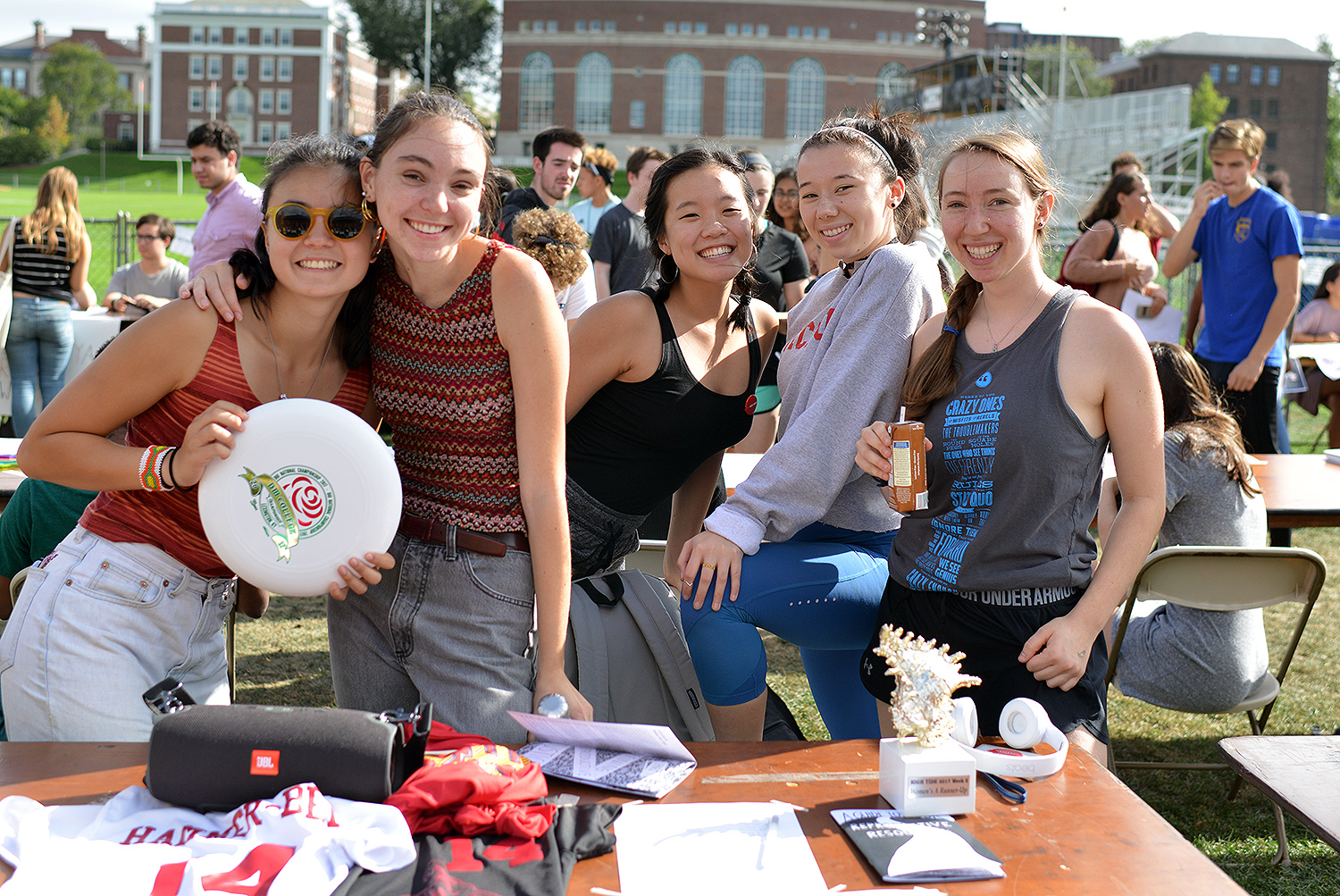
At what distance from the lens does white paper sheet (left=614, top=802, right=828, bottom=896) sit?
4.81ft

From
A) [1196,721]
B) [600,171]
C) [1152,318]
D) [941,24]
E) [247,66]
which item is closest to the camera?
[1196,721]

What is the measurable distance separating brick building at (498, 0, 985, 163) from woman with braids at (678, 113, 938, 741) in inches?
2746

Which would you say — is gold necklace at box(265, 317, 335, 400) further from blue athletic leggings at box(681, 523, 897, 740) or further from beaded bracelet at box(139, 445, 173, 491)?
blue athletic leggings at box(681, 523, 897, 740)

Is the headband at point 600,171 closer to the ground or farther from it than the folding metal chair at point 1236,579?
farther from it

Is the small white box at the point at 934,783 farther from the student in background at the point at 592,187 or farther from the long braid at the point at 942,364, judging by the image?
the student in background at the point at 592,187

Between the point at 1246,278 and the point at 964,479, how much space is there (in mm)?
5128

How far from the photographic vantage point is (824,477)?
2414mm

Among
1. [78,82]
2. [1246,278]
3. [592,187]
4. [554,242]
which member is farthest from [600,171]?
[78,82]

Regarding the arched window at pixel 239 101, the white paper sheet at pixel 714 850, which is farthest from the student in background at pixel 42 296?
the arched window at pixel 239 101

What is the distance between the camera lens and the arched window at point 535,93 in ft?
230

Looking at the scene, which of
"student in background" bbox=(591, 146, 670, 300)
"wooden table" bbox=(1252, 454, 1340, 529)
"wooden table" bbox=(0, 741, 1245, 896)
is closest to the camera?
"wooden table" bbox=(0, 741, 1245, 896)

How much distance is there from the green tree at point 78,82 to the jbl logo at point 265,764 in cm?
10385

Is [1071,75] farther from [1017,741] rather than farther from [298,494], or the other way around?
[298,494]

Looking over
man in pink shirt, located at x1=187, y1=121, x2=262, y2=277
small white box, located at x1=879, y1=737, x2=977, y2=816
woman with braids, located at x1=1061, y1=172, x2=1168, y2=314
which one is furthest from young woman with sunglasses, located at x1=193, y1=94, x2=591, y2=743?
woman with braids, located at x1=1061, y1=172, x2=1168, y2=314
